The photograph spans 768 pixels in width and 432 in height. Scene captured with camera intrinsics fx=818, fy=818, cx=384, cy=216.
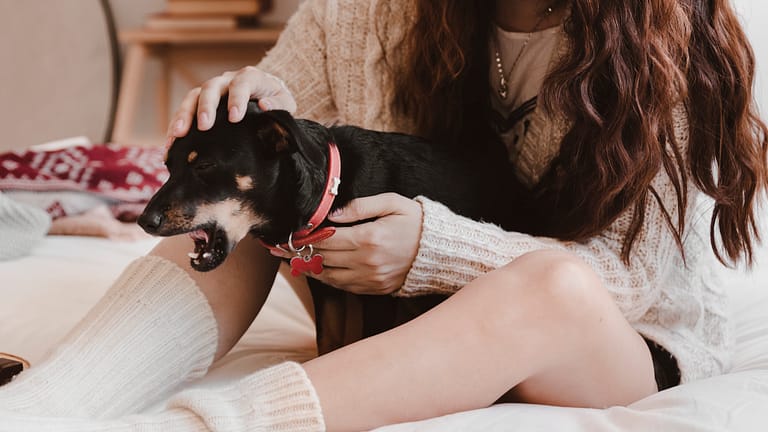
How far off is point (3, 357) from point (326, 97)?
2.05 feet

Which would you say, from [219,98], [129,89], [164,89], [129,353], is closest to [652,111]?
[219,98]

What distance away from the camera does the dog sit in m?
0.95

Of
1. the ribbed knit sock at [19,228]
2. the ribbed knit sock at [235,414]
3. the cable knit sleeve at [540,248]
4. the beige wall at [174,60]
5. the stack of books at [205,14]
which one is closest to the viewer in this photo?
the ribbed knit sock at [235,414]

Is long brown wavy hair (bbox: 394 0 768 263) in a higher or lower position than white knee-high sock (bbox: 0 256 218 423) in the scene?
higher

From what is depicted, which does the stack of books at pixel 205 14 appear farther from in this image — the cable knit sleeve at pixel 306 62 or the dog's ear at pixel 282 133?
the dog's ear at pixel 282 133

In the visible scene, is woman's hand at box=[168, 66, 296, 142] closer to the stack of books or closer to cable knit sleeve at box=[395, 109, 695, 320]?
cable knit sleeve at box=[395, 109, 695, 320]

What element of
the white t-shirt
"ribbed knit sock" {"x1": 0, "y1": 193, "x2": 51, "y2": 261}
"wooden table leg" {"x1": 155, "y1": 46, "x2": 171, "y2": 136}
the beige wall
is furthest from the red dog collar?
"wooden table leg" {"x1": 155, "y1": 46, "x2": 171, "y2": 136}

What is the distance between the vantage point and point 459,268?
1029mm

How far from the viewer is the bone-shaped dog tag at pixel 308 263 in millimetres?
1023

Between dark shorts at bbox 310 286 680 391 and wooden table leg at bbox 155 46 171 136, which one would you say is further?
wooden table leg at bbox 155 46 171 136

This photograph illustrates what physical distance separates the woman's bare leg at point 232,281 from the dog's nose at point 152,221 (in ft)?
0.53

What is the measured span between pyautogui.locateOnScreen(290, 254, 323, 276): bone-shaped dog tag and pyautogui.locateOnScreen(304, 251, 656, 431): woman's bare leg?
0.62ft

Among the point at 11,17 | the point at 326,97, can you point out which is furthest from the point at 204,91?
the point at 11,17

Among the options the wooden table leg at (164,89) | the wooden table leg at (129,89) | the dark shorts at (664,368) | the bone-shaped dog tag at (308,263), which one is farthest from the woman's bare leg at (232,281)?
the wooden table leg at (164,89)
